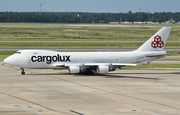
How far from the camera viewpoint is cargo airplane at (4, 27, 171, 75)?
48094 mm

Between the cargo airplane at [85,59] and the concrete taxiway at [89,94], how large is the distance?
56.2 inches

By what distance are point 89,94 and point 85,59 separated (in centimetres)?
1656

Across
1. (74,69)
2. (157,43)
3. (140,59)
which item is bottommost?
(74,69)

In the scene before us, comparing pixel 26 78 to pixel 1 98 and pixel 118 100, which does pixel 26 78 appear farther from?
pixel 118 100

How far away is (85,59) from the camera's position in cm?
4978

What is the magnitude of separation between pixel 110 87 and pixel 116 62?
41.5ft

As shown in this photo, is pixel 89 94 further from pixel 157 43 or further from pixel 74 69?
pixel 157 43

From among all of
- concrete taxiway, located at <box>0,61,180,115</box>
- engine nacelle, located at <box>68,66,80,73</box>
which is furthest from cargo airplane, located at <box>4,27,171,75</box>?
concrete taxiway, located at <box>0,61,180,115</box>

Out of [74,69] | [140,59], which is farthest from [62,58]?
[140,59]

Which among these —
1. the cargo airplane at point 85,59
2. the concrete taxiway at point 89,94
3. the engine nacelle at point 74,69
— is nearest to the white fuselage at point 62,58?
the cargo airplane at point 85,59

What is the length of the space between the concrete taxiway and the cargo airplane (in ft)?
4.69

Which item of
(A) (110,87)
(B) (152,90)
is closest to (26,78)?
(A) (110,87)

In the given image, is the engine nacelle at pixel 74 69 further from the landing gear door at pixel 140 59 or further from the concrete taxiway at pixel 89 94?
the landing gear door at pixel 140 59

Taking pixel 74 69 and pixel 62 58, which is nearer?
pixel 74 69
